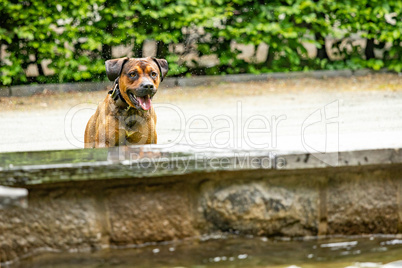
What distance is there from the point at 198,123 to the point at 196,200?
370 centimetres

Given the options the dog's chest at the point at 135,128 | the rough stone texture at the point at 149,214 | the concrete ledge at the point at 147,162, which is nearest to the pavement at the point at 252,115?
the concrete ledge at the point at 147,162

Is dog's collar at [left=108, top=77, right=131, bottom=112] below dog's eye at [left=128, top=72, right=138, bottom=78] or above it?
below

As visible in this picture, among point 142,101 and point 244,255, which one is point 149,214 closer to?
point 244,255

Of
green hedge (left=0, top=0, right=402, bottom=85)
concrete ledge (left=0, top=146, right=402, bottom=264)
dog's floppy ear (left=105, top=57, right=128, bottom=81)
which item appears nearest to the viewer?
concrete ledge (left=0, top=146, right=402, bottom=264)

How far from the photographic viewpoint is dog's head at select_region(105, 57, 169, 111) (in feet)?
13.5

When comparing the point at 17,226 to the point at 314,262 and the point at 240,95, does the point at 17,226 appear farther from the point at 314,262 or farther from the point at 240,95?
the point at 240,95

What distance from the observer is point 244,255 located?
350cm

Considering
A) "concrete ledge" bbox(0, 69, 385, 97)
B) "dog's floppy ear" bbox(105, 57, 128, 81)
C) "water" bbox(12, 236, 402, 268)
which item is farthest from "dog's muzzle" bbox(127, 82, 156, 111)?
"concrete ledge" bbox(0, 69, 385, 97)

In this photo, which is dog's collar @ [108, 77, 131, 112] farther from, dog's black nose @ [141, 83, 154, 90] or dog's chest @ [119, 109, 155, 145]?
dog's black nose @ [141, 83, 154, 90]

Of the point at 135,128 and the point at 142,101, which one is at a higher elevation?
the point at 142,101

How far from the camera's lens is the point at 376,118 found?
6754 mm

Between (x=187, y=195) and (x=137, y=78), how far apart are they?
3.43 feet

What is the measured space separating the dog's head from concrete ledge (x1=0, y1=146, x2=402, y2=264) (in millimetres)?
712

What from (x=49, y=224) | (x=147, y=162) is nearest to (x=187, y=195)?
(x=147, y=162)
